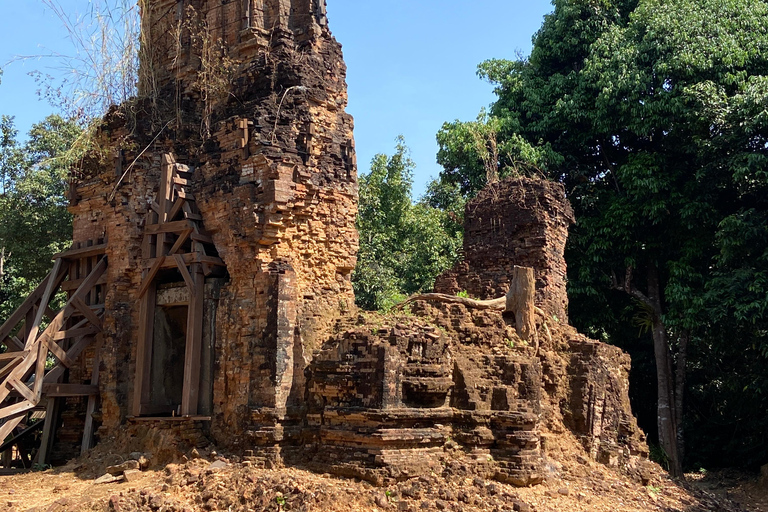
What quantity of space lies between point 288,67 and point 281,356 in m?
4.40

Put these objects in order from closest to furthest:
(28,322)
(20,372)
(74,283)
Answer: (20,372), (74,283), (28,322)

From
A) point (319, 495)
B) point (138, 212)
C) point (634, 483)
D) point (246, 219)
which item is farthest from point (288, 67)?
point (634, 483)

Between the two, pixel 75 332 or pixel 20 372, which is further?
pixel 75 332

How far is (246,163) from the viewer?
38.5 feet

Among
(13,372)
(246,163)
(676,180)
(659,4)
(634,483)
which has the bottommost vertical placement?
(634,483)

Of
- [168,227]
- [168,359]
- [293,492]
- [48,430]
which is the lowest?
[293,492]

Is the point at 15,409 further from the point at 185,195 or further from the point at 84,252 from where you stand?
the point at 185,195

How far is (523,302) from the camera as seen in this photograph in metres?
12.9

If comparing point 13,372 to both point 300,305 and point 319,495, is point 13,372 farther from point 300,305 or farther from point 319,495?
point 319,495

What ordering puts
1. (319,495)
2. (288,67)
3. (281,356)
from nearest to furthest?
(319,495) < (281,356) < (288,67)

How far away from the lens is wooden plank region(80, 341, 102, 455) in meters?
13.1

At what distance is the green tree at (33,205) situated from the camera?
21.2 metres

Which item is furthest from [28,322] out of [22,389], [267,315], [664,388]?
[664,388]

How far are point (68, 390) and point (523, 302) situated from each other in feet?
25.0
